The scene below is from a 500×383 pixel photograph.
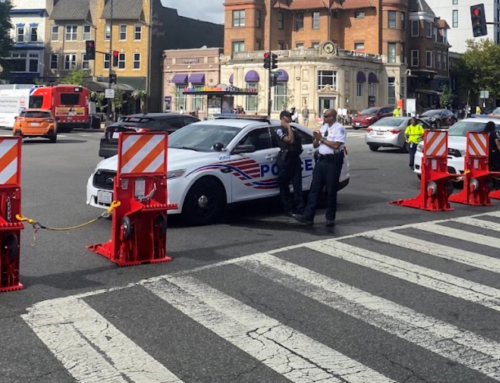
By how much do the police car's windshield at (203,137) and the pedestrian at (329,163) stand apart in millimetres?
1596

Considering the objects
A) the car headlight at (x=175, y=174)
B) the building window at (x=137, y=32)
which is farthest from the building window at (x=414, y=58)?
the car headlight at (x=175, y=174)

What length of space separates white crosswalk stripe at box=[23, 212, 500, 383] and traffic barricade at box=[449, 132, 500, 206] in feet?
15.0

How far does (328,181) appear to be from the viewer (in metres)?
10.7

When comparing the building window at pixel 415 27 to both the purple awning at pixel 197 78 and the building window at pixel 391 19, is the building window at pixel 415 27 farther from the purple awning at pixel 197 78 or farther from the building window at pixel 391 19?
the purple awning at pixel 197 78

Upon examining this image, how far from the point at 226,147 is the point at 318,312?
530 centimetres

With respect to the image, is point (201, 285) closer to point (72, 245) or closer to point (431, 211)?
point (72, 245)

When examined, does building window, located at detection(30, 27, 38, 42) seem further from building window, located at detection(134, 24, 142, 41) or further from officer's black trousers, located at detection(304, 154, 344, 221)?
officer's black trousers, located at detection(304, 154, 344, 221)

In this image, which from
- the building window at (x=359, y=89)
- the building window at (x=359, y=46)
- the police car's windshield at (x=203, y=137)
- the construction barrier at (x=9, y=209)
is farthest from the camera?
the building window at (x=359, y=46)

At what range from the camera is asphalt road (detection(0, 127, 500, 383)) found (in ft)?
16.6

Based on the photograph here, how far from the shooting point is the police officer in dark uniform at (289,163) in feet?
36.7

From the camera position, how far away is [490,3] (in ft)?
320

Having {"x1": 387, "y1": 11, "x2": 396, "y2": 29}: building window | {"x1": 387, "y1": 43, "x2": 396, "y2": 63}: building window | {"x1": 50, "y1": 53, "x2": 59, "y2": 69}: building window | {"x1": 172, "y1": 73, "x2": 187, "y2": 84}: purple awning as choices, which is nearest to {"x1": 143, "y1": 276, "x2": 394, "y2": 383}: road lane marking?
{"x1": 172, "y1": 73, "x2": 187, "y2": 84}: purple awning

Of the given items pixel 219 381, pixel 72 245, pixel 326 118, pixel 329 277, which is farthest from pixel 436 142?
pixel 219 381

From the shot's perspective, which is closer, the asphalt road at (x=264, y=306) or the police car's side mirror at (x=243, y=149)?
the asphalt road at (x=264, y=306)
